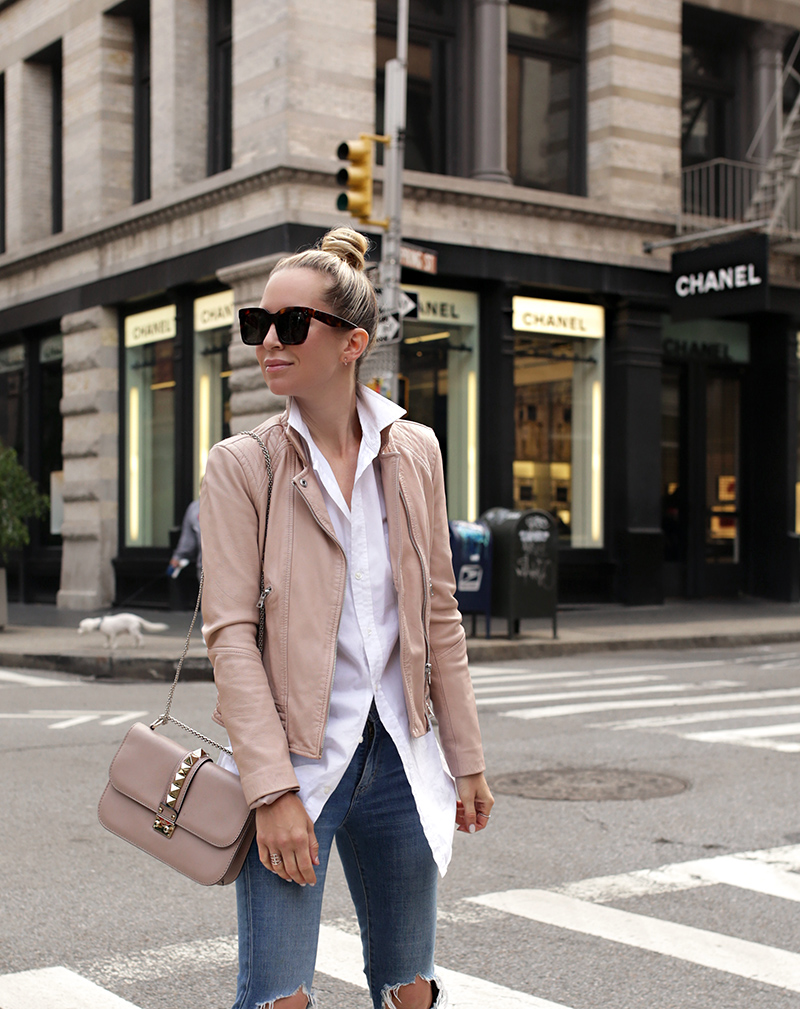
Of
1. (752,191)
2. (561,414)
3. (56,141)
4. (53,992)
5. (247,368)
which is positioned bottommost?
(53,992)

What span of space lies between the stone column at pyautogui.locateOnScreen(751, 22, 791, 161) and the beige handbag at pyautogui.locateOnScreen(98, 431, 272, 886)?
68.8 ft

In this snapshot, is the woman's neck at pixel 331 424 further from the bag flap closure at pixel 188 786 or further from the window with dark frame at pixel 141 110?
the window with dark frame at pixel 141 110

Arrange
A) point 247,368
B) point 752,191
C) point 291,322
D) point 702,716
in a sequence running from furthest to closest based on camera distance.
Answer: point 752,191
point 247,368
point 702,716
point 291,322

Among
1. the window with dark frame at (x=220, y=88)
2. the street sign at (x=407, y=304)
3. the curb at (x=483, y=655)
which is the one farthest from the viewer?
the window with dark frame at (x=220, y=88)

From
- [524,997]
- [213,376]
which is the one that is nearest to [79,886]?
[524,997]

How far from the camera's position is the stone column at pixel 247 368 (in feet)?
56.7

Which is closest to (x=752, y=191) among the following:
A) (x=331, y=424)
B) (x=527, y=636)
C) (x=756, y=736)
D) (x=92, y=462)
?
(x=527, y=636)

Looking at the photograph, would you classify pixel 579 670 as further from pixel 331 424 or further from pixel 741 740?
pixel 331 424

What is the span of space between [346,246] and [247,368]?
15.0 metres

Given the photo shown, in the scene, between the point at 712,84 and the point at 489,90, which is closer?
the point at 489,90

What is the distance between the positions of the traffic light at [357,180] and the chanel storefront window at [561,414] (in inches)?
208

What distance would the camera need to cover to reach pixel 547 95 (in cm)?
2003

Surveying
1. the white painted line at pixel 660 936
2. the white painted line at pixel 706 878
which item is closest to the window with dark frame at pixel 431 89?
the white painted line at pixel 706 878

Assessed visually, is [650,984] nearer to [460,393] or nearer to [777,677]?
[777,677]
